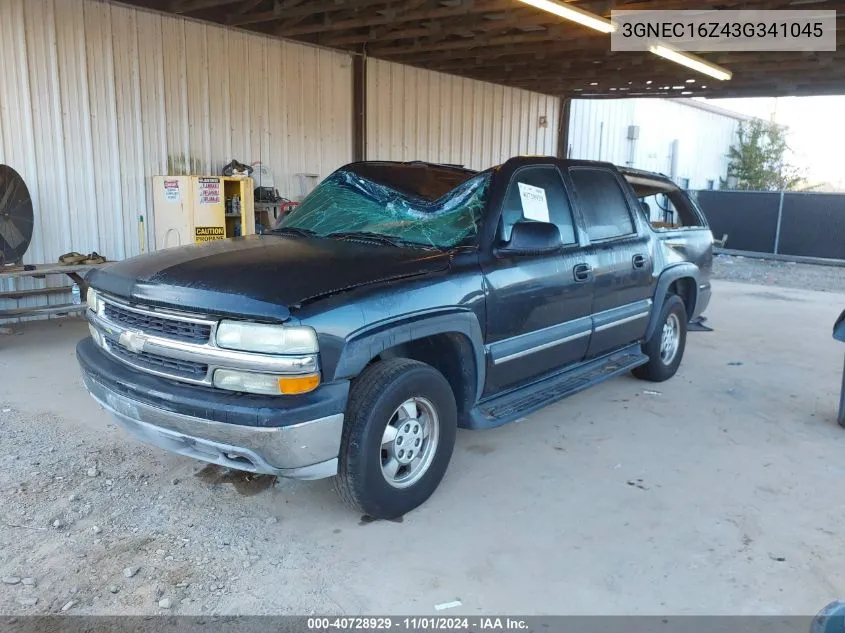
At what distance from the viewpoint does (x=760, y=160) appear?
90.9ft

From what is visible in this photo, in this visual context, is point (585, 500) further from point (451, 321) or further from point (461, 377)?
point (451, 321)

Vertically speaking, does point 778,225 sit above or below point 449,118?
below

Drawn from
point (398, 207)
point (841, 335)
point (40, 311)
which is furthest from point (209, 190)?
point (841, 335)

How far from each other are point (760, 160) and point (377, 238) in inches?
1111

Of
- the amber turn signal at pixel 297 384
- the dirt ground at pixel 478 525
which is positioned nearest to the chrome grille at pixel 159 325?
the amber turn signal at pixel 297 384

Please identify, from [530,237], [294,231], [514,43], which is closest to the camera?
[530,237]

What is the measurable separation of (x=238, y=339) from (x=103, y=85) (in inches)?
275

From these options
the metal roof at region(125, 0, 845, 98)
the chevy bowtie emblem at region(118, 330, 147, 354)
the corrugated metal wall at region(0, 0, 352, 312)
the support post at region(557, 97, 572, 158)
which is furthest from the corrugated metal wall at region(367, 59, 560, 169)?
the chevy bowtie emblem at region(118, 330, 147, 354)

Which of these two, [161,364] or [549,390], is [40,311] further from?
[549,390]

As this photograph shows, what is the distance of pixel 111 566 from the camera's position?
3.05 m

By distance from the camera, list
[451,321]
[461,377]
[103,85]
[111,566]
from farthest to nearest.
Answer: [103,85] → [461,377] → [451,321] → [111,566]

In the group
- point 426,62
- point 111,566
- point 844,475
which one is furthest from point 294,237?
point 426,62

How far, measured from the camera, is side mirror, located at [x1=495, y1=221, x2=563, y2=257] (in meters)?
3.89

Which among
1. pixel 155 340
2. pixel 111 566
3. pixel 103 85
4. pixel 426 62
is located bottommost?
pixel 111 566
